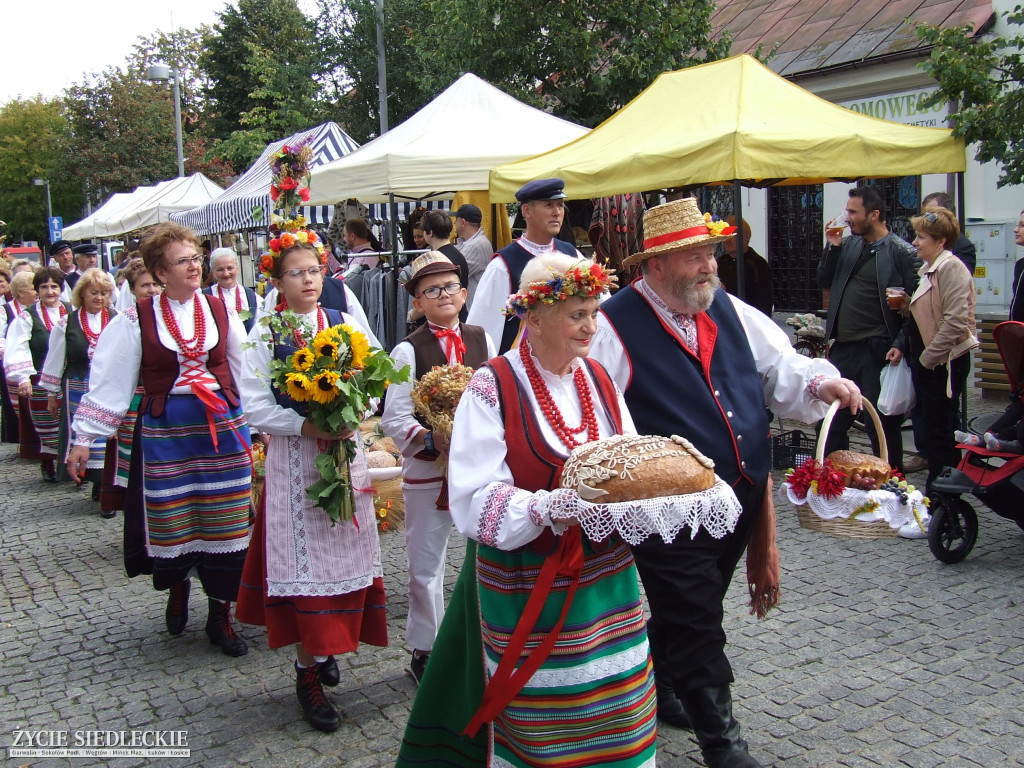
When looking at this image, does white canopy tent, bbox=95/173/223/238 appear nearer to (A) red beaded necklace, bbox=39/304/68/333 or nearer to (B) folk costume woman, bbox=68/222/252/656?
(A) red beaded necklace, bbox=39/304/68/333

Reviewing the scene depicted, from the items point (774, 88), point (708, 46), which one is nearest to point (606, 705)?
point (774, 88)

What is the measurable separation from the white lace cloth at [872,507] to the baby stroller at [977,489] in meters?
2.51

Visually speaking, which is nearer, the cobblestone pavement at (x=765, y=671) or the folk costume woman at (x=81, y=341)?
the cobblestone pavement at (x=765, y=671)

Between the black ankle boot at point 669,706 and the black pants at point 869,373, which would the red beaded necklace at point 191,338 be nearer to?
the black ankle boot at point 669,706

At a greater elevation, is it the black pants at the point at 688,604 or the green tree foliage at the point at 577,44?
the green tree foliage at the point at 577,44

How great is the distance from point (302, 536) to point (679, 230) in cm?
200

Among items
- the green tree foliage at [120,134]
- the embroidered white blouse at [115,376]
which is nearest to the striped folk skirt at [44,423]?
the embroidered white blouse at [115,376]

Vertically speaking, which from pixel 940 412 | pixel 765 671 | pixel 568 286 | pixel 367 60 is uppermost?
pixel 367 60

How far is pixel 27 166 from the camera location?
53.0 meters

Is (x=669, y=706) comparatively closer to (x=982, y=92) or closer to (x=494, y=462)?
(x=494, y=462)

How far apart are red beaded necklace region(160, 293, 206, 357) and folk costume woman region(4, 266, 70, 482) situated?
554 centimetres

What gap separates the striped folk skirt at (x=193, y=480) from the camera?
488cm

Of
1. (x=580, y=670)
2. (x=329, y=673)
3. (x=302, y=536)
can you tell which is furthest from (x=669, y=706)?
(x=302, y=536)

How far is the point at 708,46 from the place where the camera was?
13117 millimetres
